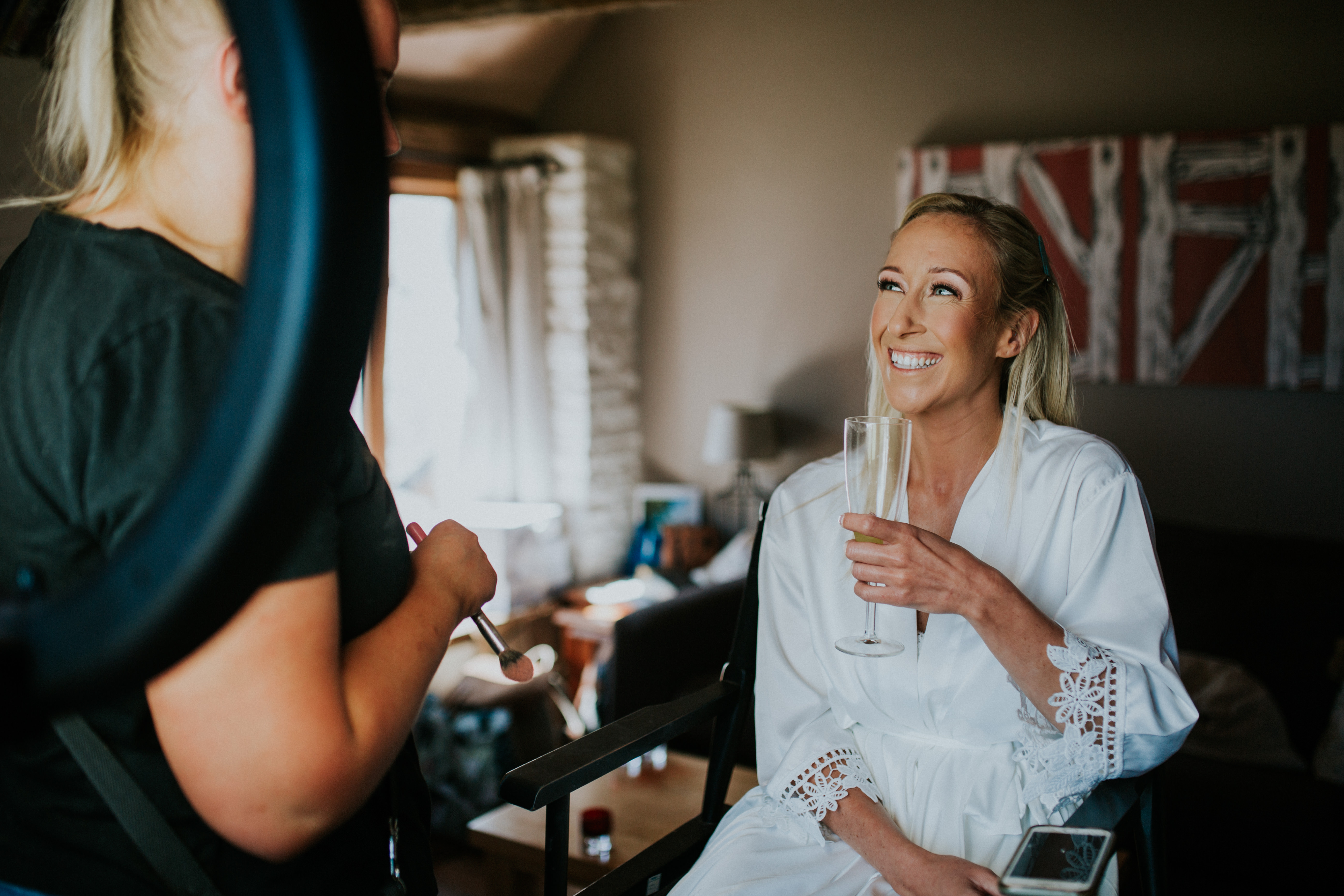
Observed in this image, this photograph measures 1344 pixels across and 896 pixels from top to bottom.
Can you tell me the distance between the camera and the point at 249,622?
0.53 meters

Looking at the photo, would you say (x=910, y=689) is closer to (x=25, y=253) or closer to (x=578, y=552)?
(x=25, y=253)

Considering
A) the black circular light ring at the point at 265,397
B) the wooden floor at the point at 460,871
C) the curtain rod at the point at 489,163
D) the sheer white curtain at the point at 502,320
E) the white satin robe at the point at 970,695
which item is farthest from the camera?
the sheer white curtain at the point at 502,320

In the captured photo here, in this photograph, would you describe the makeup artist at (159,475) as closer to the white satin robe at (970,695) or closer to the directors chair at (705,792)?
the directors chair at (705,792)

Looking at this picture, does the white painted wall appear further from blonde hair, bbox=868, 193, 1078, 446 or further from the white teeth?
the white teeth

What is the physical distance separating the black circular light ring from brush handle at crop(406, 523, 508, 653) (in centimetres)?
58

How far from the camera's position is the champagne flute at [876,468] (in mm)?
1210

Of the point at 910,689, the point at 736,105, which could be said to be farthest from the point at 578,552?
the point at 910,689

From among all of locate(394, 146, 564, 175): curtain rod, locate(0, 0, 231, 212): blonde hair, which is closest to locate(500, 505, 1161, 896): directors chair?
locate(0, 0, 231, 212): blonde hair

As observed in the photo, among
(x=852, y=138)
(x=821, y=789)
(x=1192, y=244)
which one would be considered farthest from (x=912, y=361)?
(x=852, y=138)

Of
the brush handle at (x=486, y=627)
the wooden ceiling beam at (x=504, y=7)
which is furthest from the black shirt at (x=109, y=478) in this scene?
the wooden ceiling beam at (x=504, y=7)

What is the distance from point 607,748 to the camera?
132cm

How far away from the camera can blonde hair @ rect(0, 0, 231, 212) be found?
0.50 meters

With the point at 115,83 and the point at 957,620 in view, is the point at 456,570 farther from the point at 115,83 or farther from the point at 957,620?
the point at 957,620

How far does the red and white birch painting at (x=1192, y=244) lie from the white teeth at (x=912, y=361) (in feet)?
6.21
